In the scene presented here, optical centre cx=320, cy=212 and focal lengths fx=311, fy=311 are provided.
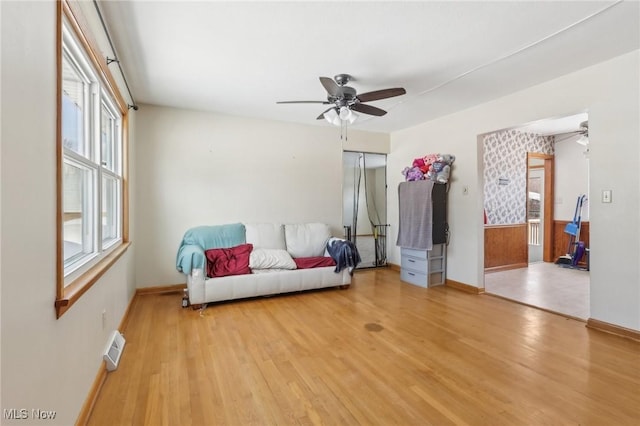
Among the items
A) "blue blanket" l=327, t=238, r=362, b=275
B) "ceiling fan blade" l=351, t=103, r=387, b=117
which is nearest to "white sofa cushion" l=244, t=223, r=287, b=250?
"blue blanket" l=327, t=238, r=362, b=275

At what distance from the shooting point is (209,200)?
452 centimetres

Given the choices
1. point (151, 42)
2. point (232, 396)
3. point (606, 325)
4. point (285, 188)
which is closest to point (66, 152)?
point (151, 42)

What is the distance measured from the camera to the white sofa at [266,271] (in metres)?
3.54

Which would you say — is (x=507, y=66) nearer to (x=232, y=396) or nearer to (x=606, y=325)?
(x=606, y=325)

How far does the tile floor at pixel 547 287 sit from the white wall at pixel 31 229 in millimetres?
4301

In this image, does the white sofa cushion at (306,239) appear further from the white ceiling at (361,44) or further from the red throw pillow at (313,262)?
the white ceiling at (361,44)

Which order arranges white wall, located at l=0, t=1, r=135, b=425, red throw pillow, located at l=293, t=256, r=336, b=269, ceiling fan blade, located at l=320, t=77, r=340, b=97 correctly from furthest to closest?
red throw pillow, located at l=293, t=256, r=336, b=269, ceiling fan blade, located at l=320, t=77, r=340, b=97, white wall, located at l=0, t=1, r=135, b=425

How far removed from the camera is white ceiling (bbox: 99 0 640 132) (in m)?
2.16

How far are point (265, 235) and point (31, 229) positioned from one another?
11.1ft

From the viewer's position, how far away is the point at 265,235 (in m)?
4.52

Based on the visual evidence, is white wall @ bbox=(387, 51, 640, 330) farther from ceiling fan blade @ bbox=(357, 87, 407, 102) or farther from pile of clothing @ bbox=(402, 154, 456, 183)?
ceiling fan blade @ bbox=(357, 87, 407, 102)

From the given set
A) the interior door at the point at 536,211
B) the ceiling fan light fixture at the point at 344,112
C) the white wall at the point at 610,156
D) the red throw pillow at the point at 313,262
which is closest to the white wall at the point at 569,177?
the interior door at the point at 536,211

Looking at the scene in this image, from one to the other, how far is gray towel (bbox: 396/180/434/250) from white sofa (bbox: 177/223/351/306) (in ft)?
3.75

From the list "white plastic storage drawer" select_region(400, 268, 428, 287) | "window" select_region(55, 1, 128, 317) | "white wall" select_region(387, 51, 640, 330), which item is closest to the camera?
"window" select_region(55, 1, 128, 317)
